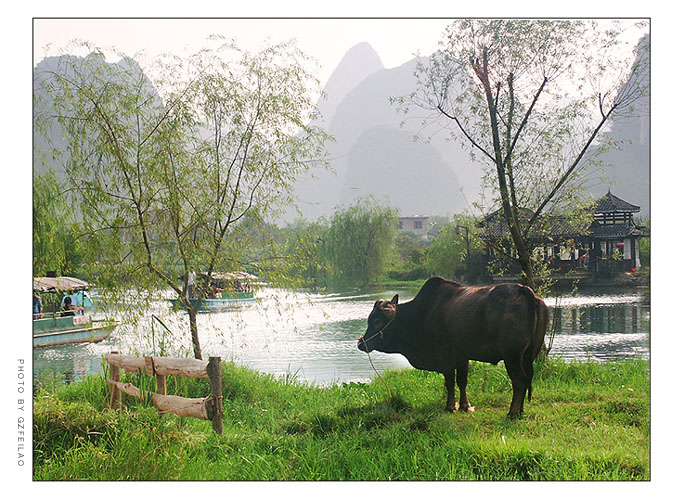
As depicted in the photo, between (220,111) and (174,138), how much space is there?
0.46 metres

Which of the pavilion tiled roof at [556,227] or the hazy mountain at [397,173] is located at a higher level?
the hazy mountain at [397,173]

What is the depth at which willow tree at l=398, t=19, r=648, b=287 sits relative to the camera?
433 cm

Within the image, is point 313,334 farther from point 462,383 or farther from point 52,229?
point 52,229

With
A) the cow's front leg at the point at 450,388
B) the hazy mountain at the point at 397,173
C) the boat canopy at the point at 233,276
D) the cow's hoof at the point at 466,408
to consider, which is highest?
the hazy mountain at the point at 397,173

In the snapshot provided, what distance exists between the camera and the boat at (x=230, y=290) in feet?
15.3

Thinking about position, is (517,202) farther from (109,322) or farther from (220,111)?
(109,322)

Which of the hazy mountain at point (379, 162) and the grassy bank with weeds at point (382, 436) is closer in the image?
the grassy bank with weeds at point (382, 436)

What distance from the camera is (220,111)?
467 centimetres

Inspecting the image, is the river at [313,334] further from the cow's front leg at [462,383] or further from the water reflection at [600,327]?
the cow's front leg at [462,383]

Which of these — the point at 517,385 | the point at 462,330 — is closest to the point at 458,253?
the point at 462,330

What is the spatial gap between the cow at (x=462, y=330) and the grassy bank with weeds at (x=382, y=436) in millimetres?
270

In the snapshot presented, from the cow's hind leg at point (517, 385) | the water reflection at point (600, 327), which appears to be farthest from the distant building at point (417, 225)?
the cow's hind leg at point (517, 385)

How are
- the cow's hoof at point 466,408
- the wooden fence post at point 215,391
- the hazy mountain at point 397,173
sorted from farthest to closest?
the hazy mountain at point 397,173 → the cow's hoof at point 466,408 → the wooden fence post at point 215,391

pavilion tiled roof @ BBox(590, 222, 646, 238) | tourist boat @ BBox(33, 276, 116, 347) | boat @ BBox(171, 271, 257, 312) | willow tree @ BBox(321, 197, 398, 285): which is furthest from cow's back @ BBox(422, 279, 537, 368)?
tourist boat @ BBox(33, 276, 116, 347)
